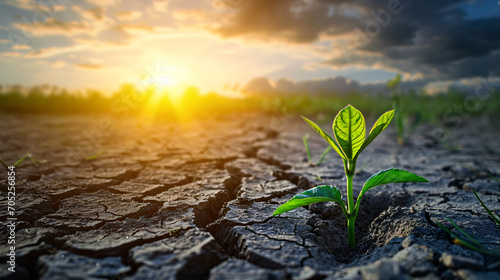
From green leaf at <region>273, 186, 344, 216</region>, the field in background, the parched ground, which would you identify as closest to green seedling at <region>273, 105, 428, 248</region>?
green leaf at <region>273, 186, 344, 216</region>

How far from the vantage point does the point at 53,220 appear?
1.40 m

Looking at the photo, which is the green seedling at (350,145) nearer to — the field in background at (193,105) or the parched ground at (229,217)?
the parched ground at (229,217)

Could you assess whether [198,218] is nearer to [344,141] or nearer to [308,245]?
[308,245]

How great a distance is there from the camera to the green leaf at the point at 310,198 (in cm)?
110

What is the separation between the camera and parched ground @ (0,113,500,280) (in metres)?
1.05

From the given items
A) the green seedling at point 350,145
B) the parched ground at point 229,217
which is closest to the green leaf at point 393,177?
the green seedling at point 350,145

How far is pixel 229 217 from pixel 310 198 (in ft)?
1.59

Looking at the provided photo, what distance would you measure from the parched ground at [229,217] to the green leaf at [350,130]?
1.29 feet

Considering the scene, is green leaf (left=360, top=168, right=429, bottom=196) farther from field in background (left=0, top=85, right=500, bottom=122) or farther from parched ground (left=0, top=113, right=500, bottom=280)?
field in background (left=0, top=85, right=500, bottom=122)

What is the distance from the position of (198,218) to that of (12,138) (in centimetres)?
302

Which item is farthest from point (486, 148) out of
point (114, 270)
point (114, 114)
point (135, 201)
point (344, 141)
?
point (114, 114)

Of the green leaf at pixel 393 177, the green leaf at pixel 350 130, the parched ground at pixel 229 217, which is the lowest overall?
the parched ground at pixel 229 217

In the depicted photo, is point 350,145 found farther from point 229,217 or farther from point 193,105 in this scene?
point 193,105

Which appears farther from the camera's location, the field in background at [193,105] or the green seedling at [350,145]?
the field in background at [193,105]
